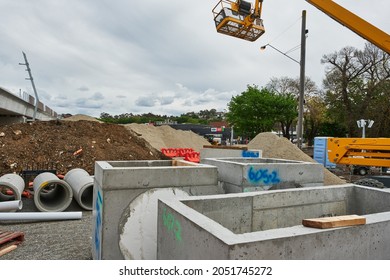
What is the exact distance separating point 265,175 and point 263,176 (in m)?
0.06

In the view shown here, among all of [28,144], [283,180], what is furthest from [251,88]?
[283,180]

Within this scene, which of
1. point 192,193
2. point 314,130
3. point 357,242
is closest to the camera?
point 357,242

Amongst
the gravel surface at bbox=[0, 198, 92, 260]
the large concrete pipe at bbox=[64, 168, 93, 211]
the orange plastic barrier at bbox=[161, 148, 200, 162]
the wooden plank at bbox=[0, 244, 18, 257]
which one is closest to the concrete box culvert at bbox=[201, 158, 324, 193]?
the gravel surface at bbox=[0, 198, 92, 260]

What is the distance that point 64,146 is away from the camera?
16.2 m

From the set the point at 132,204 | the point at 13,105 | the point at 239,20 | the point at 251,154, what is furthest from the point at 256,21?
the point at 13,105

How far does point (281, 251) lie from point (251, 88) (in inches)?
1533

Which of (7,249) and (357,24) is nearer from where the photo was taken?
(7,249)

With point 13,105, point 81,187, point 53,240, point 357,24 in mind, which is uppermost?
point 357,24

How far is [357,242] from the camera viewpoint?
2910 mm

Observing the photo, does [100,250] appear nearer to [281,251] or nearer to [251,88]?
[281,251]

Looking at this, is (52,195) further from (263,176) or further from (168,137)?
(168,137)

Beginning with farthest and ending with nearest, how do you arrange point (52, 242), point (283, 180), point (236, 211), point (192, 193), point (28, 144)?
point (28, 144), point (52, 242), point (283, 180), point (192, 193), point (236, 211)

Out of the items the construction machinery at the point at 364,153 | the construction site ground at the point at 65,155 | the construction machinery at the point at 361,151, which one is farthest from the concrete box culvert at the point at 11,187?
the construction machinery at the point at 361,151

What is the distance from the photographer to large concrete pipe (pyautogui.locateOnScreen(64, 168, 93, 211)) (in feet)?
31.8
